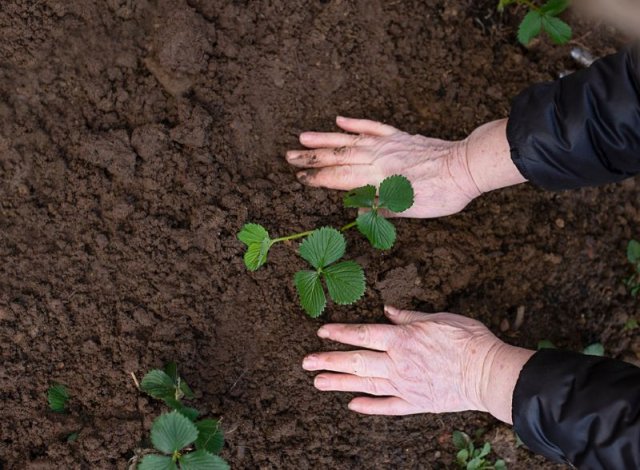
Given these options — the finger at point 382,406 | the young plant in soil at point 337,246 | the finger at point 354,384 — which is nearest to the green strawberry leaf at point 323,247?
the young plant in soil at point 337,246

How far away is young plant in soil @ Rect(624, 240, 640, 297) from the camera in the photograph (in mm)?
2486

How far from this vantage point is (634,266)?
2527 millimetres

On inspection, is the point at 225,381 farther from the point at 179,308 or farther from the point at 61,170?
Answer: the point at 61,170

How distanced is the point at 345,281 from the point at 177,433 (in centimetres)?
65

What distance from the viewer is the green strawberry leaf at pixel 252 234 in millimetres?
2023

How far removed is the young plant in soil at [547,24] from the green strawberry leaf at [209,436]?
1721 mm

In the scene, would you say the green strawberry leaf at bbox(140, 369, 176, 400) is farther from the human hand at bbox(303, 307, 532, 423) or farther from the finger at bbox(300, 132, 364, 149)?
the finger at bbox(300, 132, 364, 149)

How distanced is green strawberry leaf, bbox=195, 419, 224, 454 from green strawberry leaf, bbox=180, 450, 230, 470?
36 mm

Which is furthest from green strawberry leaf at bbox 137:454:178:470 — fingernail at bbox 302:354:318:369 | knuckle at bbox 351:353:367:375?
knuckle at bbox 351:353:367:375

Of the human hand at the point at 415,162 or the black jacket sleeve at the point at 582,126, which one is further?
the human hand at the point at 415,162

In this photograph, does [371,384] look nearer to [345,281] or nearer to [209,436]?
[345,281]

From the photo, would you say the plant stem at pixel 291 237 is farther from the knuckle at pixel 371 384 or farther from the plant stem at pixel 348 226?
the knuckle at pixel 371 384

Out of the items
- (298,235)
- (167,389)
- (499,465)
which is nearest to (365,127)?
(298,235)

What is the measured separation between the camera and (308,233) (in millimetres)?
2070
